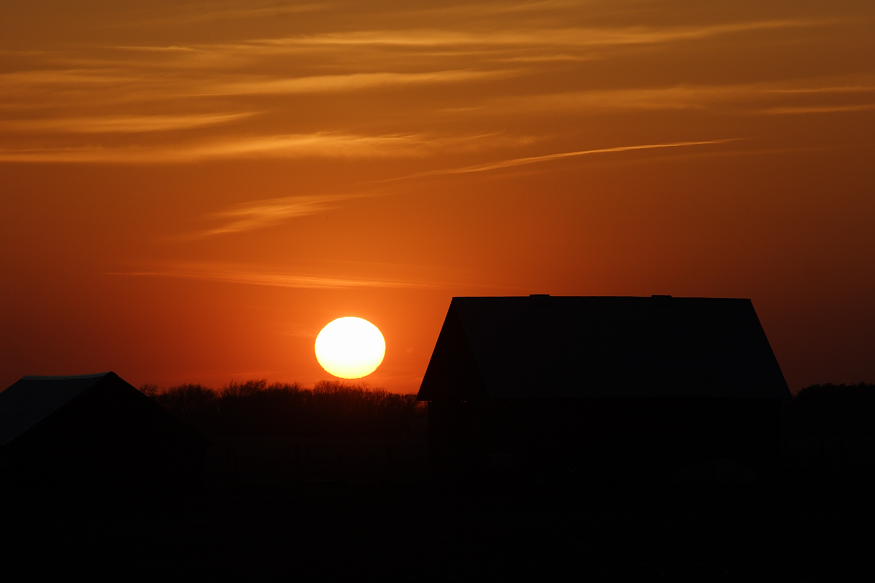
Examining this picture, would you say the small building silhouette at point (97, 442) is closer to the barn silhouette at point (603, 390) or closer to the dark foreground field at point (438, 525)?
the dark foreground field at point (438, 525)

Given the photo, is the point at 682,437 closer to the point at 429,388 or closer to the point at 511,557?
the point at 429,388

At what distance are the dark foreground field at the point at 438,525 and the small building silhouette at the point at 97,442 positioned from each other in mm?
518

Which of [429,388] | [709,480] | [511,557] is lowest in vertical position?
[511,557]

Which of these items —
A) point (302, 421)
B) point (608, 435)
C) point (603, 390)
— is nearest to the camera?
point (608, 435)

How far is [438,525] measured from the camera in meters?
36.6

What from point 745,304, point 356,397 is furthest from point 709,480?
point 356,397

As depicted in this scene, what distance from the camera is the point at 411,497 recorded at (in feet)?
143

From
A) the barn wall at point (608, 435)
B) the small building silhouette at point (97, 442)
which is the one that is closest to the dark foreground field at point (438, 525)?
the small building silhouette at point (97, 442)

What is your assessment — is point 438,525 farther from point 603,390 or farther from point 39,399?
point 39,399

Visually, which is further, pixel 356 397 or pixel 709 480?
pixel 356 397

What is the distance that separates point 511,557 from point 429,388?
2466 cm

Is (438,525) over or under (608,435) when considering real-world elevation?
under

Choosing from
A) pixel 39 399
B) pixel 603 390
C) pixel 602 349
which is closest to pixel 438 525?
pixel 603 390

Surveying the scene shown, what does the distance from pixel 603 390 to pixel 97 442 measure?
61.1 ft
